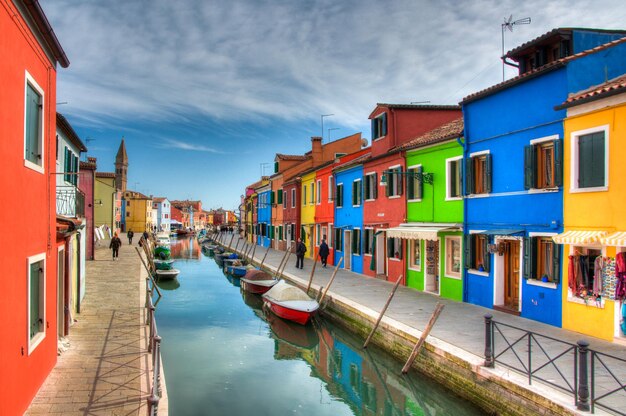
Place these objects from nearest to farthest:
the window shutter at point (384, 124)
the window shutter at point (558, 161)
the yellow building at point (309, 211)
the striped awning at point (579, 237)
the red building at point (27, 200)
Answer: the red building at point (27, 200)
the striped awning at point (579, 237)
the window shutter at point (558, 161)
the window shutter at point (384, 124)
the yellow building at point (309, 211)

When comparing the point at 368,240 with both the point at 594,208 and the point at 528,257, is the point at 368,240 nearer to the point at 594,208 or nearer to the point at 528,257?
the point at 528,257

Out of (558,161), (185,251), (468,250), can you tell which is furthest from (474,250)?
(185,251)

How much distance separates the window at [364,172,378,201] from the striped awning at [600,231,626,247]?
12.9 metres

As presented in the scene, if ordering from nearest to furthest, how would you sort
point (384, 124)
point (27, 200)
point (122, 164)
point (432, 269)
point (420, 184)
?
1. point (27, 200)
2. point (432, 269)
3. point (420, 184)
4. point (384, 124)
5. point (122, 164)

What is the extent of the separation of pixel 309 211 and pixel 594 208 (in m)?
24.2

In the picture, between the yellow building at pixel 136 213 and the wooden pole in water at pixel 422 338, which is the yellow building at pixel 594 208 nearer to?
the wooden pole in water at pixel 422 338

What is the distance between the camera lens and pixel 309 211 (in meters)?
34.4

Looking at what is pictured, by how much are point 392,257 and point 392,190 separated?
290 cm

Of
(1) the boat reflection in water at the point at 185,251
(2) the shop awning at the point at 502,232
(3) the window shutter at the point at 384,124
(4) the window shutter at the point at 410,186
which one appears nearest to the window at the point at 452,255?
(2) the shop awning at the point at 502,232

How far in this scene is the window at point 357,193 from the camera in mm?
24744

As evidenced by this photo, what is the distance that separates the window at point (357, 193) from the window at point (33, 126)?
58.8 ft

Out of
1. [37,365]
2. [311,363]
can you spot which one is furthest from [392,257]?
[37,365]

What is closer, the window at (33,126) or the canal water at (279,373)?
the window at (33,126)

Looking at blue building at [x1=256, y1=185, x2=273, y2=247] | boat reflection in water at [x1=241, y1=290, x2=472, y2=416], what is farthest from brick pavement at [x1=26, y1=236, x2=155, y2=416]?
blue building at [x1=256, y1=185, x2=273, y2=247]
